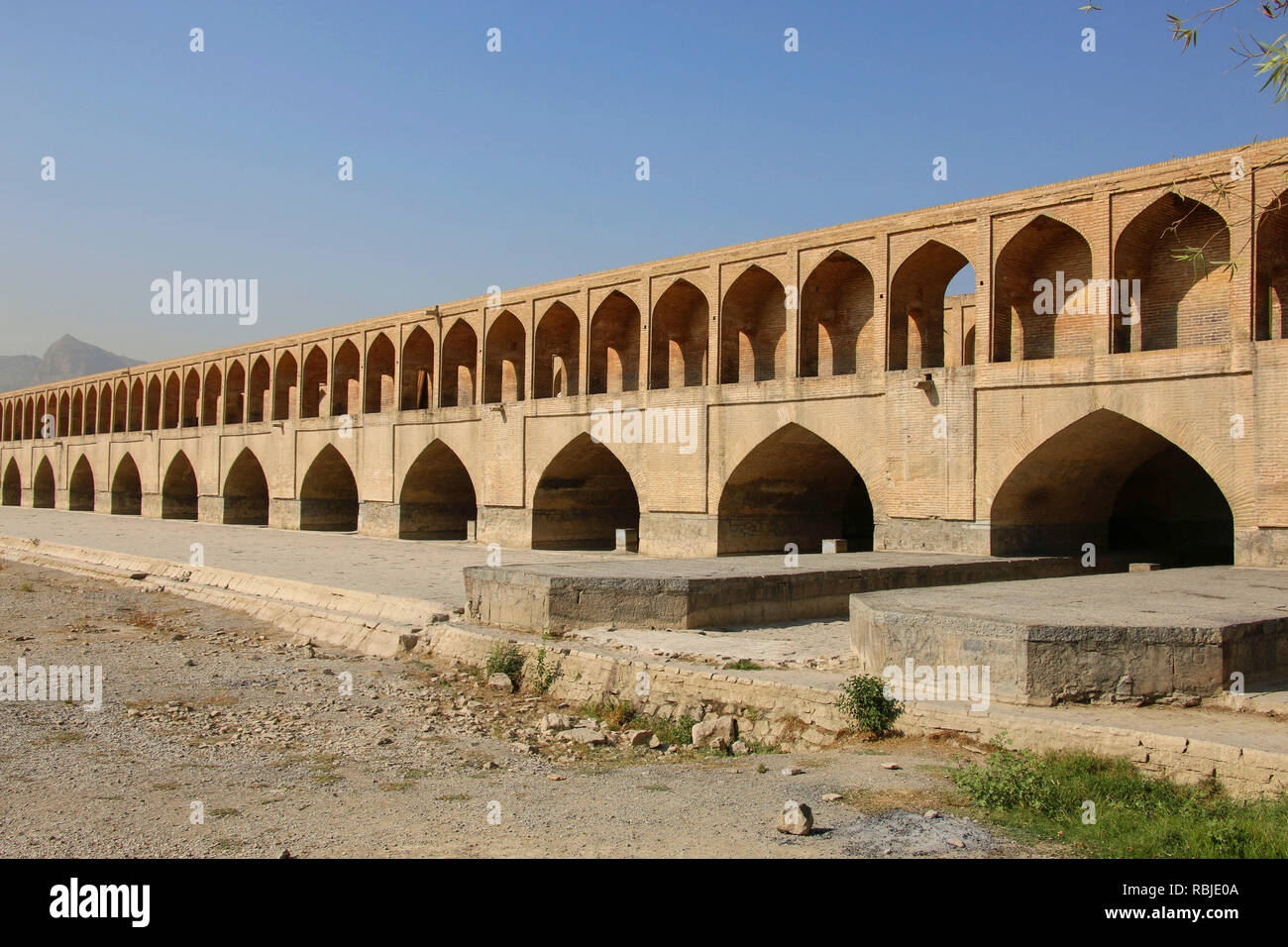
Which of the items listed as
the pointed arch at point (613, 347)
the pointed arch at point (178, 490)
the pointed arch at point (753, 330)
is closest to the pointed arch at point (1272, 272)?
the pointed arch at point (753, 330)

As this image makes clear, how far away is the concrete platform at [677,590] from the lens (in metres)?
9.42

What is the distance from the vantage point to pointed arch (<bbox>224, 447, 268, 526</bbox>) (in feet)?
95.3

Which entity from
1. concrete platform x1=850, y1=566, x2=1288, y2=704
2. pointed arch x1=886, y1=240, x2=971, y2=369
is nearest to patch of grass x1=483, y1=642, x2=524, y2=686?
concrete platform x1=850, y1=566, x2=1288, y2=704

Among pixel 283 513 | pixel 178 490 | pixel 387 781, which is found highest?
pixel 178 490

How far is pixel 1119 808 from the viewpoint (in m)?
4.55

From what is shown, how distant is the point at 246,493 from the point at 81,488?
13768 millimetres

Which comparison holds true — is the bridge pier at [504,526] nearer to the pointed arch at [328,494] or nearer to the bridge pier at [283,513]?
the pointed arch at [328,494]

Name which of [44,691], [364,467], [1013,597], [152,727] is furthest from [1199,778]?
[364,467]

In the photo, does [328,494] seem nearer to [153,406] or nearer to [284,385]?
[284,385]

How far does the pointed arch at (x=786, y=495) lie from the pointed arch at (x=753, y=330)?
148 cm

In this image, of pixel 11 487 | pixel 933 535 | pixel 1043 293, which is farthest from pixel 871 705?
pixel 11 487
